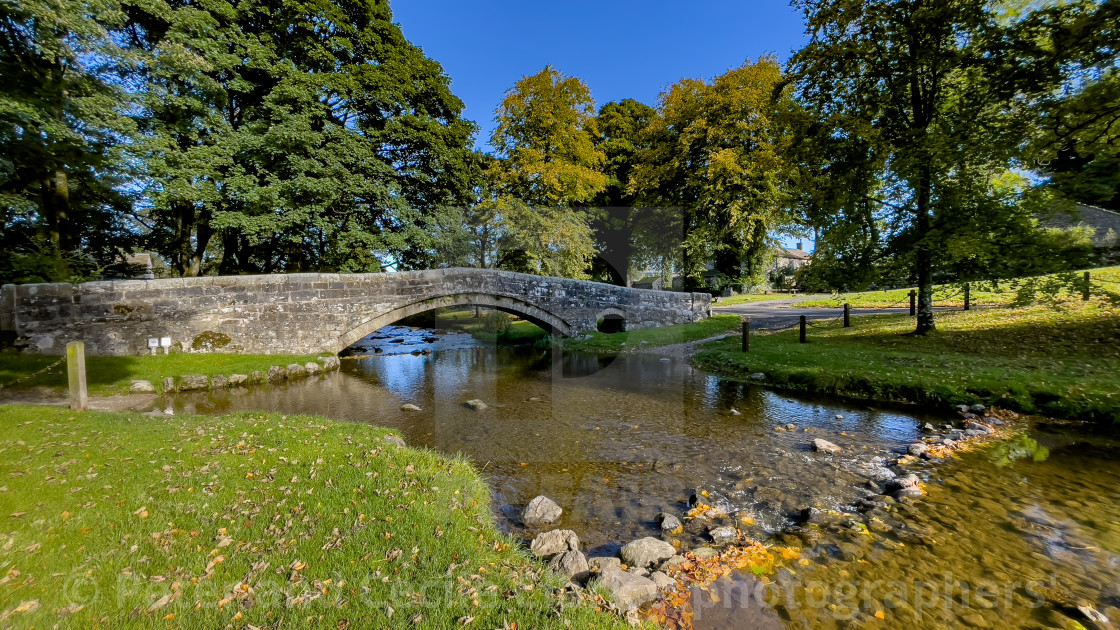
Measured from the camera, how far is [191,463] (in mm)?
4945

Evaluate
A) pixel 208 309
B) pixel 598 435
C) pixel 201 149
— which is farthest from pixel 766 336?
pixel 201 149

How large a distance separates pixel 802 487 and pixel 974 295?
23981 millimetres

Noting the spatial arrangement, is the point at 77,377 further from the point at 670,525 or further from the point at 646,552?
the point at 670,525

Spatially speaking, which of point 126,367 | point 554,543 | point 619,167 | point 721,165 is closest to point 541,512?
point 554,543

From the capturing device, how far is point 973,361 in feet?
31.9

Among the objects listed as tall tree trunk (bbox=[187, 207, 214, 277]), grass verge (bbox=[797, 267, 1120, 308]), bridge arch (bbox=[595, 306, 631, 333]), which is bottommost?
bridge arch (bbox=[595, 306, 631, 333])

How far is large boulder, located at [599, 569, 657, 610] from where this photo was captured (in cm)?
330

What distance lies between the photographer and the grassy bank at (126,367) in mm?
9742

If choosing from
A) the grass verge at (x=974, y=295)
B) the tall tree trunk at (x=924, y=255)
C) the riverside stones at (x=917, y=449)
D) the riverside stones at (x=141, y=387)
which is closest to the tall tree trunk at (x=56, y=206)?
the riverside stones at (x=141, y=387)

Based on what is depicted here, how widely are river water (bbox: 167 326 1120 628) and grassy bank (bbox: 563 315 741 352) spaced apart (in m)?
6.39

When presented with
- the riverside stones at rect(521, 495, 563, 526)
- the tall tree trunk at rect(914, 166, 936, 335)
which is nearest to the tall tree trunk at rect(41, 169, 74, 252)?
the riverside stones at rect(521, 495, 563, 526)

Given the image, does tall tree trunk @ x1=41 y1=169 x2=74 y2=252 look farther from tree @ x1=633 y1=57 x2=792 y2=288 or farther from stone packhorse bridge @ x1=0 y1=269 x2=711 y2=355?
tree @ x1=633 y1=57 x2=792 y2=288

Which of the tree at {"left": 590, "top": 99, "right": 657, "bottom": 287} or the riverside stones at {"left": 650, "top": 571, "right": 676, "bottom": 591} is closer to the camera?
the riverside stones at {"left": 650, "top": 571, "right": 676, "bottom": 591}

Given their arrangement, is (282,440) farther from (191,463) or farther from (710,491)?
(710,491)
